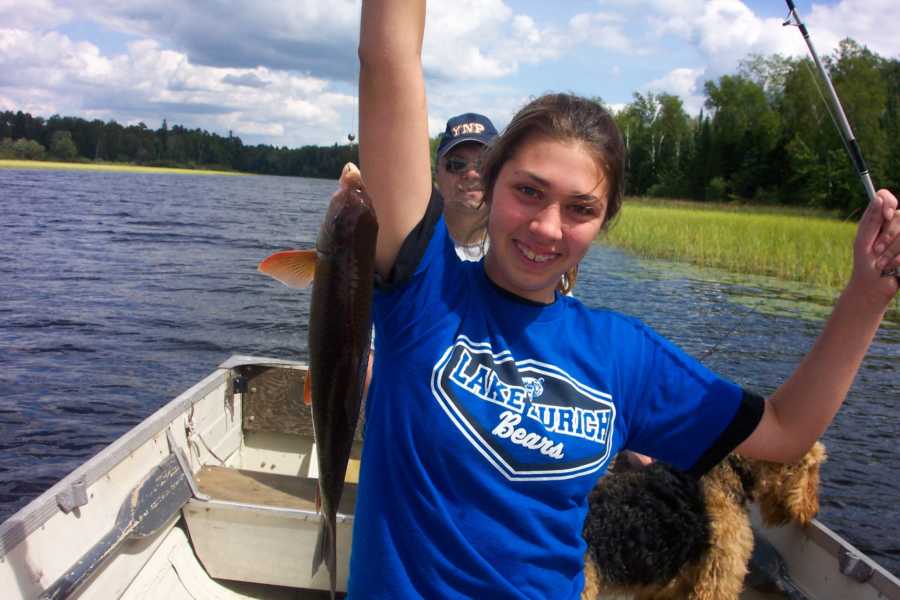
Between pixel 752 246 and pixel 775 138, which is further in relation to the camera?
pixel 775 138

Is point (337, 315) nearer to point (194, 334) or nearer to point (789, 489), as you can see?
point (789, 489)

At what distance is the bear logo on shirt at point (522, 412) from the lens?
5.64ft

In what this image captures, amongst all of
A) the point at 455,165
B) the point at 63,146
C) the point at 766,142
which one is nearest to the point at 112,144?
the point at 63,146

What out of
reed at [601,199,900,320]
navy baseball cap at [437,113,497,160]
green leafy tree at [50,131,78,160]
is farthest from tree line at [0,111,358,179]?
navy baseball cap at [437,113,497,160]

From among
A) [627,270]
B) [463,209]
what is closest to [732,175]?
[627,270]

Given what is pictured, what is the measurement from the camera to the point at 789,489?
13.5 ft

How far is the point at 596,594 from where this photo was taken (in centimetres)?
365

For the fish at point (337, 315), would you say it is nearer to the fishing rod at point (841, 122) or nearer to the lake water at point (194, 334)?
the fishing rod at point (841, 122)

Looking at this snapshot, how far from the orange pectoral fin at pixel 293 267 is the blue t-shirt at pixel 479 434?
0.23 metres

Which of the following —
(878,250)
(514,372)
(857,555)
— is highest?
Answer: (878,250)

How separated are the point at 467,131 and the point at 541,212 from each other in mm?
3625

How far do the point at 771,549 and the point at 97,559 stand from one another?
4.14 meters

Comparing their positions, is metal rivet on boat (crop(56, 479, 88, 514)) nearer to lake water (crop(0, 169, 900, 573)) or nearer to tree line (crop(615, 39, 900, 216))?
lake water (crop(0, 169, 900, 573))

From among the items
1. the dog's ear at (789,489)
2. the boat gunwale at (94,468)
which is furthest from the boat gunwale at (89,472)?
the dog's ear at (789,489)
